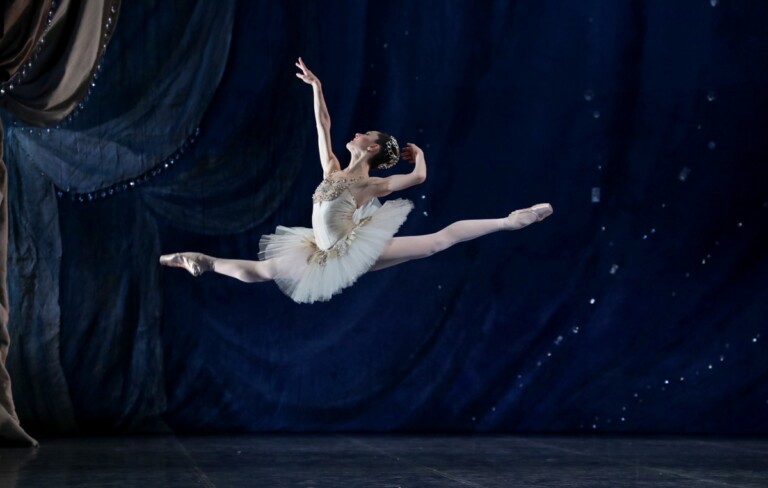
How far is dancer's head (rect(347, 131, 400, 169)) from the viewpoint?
495cm

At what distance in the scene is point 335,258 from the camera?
15.7 feet

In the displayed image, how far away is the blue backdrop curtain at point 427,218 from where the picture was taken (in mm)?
6281

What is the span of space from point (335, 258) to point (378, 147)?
562mm

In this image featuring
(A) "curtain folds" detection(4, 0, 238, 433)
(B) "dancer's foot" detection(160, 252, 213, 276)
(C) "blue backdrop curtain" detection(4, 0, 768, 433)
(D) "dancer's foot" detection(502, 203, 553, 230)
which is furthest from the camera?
(C) "blue backdrop curtain" detection(4, 0, 768, 433)

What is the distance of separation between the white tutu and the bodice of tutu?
26mm

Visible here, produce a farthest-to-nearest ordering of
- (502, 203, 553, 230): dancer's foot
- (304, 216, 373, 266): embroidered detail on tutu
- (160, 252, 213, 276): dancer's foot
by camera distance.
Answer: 1. (304, 216, 373, 266): embroidered detail on tutu
2. (502, 203, 553, 230): dancer's foot
3. (160, 252, 213, 276): dancer's foot

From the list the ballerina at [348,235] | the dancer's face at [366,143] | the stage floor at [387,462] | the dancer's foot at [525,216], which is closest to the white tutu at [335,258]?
the ballerina at [348,235]

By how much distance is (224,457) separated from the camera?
4.99 meters

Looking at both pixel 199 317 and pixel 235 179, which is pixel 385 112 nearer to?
pixel 235 179

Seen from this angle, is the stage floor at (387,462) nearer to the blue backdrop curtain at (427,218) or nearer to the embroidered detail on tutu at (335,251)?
the blue backdrop curtain at (427,218)

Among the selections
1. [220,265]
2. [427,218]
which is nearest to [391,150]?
[220,265]

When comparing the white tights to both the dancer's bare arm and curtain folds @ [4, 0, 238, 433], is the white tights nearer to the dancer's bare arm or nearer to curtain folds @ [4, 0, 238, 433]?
the dancer's bare arm

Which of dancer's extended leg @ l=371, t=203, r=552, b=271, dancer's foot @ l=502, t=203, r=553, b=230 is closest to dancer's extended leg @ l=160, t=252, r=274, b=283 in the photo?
dancer's extended leg @ l=371, t=203, r=552, b=271

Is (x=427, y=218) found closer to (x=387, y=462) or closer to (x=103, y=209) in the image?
(x=103, y=209)
